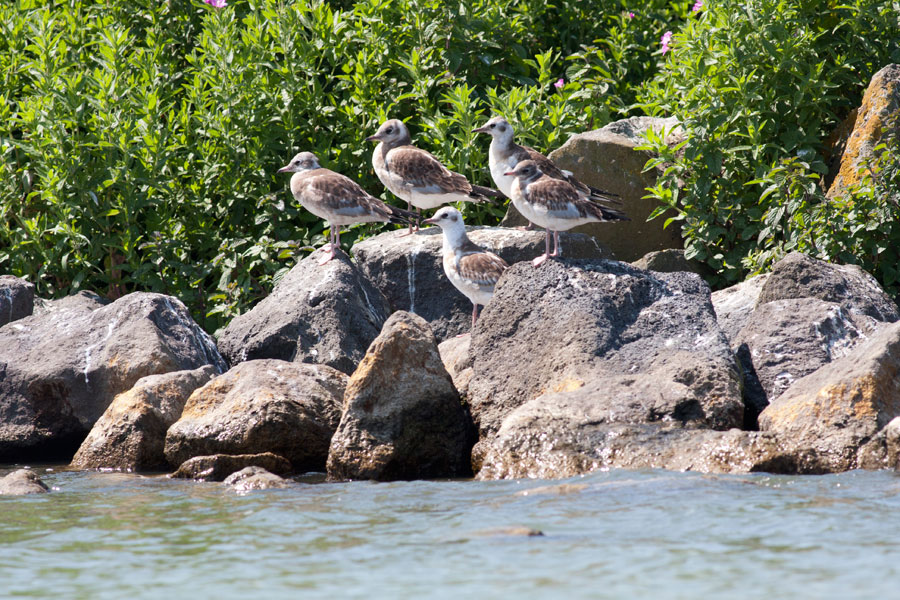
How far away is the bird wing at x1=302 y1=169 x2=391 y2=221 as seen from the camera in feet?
35.8

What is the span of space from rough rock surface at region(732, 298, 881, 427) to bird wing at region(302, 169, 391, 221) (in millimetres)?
4102

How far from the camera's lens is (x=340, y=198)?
10.9 metres

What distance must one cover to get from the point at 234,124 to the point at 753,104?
221 inches

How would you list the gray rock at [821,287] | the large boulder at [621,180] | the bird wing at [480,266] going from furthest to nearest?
the large boulder at [621,180], the bird wing at [480,266], the gray rock at [821,287]

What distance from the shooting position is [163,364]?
951 centimetres

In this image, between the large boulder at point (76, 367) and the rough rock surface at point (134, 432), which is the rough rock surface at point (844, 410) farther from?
the large boulder at point (76, 367)

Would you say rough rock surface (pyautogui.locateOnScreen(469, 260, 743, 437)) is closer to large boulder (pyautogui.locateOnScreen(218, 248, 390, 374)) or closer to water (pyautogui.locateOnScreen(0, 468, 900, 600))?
water (pyautogui.locateOnScreen(0, 468, 900, 600))

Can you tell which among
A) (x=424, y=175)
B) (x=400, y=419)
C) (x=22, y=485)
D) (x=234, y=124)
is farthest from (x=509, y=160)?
(x=22, y=485)

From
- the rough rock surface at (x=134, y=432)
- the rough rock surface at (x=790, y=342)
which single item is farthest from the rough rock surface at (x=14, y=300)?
the rough rock surface at (x=790, y=342)

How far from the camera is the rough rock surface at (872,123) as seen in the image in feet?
33.8

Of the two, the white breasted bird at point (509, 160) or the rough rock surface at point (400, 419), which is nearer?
the rough rock surface at point (400, 419)

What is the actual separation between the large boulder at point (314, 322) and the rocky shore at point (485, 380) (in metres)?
0.02

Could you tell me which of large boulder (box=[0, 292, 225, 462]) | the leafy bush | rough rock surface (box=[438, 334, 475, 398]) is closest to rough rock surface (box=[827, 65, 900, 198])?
the leafy bush

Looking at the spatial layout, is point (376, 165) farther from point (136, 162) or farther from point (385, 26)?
point (136, 162)
